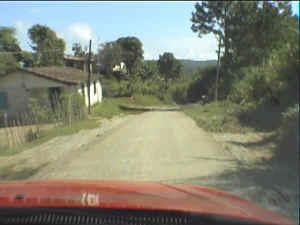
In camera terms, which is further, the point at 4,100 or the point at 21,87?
the point at 4,100

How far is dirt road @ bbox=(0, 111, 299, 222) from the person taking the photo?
687 cm

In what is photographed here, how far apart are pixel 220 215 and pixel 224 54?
4218 cm

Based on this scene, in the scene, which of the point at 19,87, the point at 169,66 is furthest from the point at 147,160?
the point at 169,66

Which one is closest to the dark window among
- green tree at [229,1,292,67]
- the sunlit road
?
the sunlit road

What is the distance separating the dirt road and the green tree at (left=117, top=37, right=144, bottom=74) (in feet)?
180

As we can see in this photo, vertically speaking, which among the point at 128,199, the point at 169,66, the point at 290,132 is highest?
the point at 169,66

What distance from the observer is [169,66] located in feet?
304

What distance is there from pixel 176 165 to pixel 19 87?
22.1 meters

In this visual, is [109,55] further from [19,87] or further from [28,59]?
[19,87]

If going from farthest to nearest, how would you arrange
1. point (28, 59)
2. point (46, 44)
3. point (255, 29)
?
point (46, 44)
point (28, 59)
point (255, 29)

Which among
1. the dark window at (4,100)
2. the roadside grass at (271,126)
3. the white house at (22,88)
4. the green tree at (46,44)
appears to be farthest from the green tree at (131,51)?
the roadside grass at (271,126)

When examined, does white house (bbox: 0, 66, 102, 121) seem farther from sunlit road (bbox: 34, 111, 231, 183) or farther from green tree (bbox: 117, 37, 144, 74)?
A: green tree (bbox: 117, 37, 144, 74)

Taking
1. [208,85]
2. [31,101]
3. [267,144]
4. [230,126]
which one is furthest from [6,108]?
[208,85]

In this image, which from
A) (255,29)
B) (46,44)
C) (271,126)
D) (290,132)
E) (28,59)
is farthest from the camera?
(46,44)
